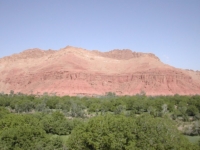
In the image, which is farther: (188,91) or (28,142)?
(188,91)

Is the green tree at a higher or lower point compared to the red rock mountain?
lower

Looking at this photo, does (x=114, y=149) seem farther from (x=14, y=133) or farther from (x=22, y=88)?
(x=22, y=88)

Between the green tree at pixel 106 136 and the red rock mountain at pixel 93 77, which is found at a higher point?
the red rock mountain at pixel 93 77

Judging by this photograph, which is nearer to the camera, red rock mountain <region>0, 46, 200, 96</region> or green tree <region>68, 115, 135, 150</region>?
green tree <region>68, 115, 135, 150</region>

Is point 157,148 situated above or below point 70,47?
below

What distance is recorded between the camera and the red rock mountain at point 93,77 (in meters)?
102

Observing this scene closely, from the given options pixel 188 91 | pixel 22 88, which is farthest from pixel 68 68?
pixel 188 91

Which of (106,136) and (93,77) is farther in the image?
(93,77)

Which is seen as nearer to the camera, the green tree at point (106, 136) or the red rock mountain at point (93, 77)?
the green tree at point (106, 136)

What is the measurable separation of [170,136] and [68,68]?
9046cm

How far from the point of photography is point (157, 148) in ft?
72.2

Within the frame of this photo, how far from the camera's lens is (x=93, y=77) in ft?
359

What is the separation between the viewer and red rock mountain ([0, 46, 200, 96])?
336ft

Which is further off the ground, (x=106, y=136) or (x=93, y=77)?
(x=93, y=77)
